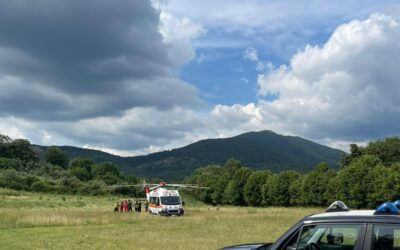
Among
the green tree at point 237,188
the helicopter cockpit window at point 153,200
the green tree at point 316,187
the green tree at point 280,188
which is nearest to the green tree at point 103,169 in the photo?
the green tree at point 237,188

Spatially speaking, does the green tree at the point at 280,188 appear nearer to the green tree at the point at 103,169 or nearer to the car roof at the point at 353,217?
the green tree at the point at 103,169

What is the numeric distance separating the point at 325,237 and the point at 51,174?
113 metres

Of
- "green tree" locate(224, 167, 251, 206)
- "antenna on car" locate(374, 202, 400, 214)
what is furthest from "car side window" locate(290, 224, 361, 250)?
"green tree" locate(224, 167, 251, 206)

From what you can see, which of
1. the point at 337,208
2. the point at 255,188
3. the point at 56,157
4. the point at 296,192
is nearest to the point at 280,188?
the point at 296,192

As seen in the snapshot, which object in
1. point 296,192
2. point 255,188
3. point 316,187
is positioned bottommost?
point 296,192

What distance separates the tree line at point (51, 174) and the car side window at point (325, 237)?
68.3 meters

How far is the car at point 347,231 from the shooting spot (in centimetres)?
552

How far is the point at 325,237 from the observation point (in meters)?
6.02

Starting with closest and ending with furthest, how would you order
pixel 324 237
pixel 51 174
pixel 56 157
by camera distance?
1. pixel 324 237
2. pixel 51 174
3. pixel 56 157

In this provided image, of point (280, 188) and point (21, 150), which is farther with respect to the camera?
point (21, 150)

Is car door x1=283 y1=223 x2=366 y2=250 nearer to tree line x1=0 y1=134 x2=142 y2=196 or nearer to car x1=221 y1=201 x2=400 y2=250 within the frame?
car x1=221 y1=201 x2=400 y2=250

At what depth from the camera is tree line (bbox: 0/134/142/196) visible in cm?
8444

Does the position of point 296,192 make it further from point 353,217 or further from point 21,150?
point 21,150

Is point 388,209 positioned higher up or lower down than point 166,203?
lower down
